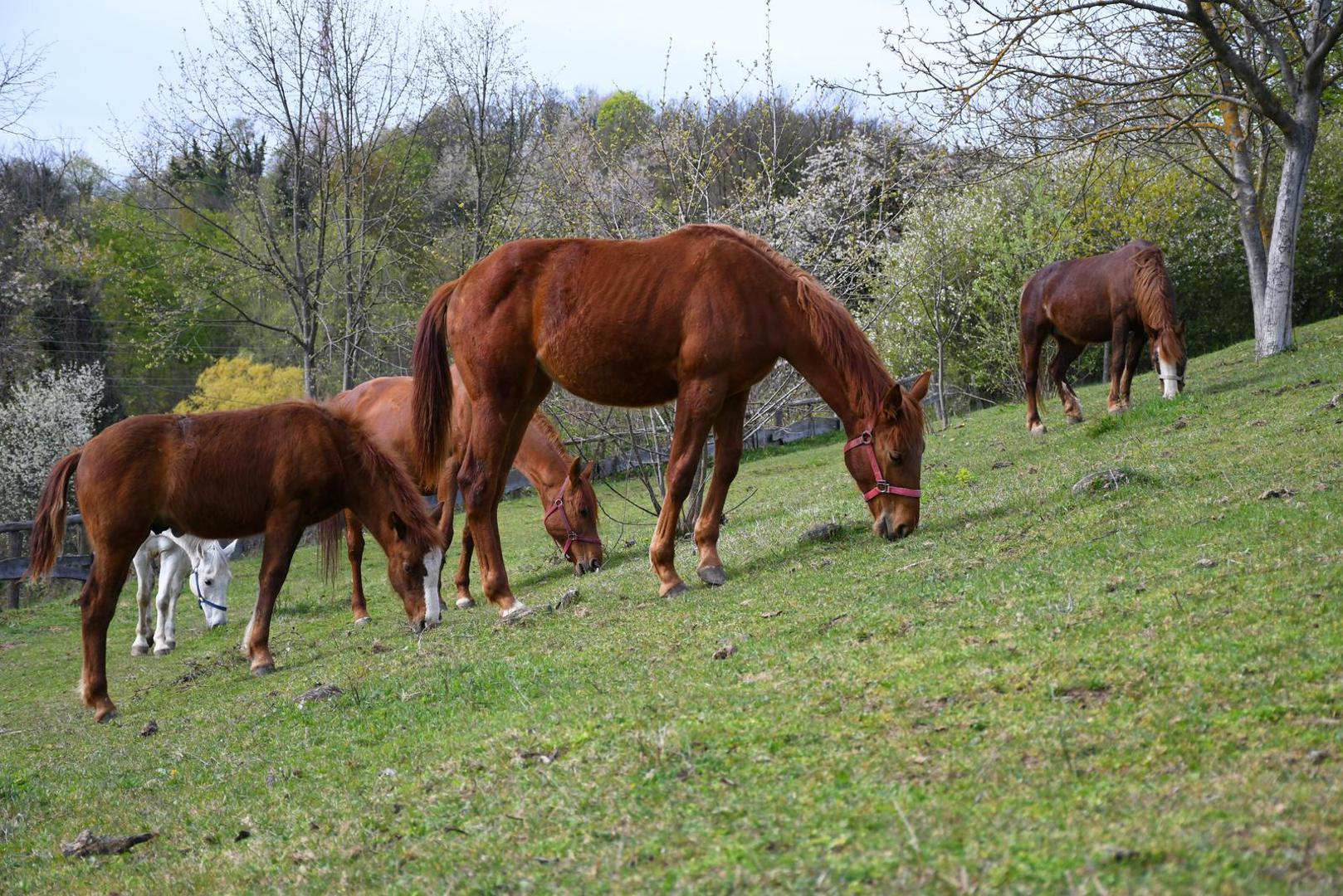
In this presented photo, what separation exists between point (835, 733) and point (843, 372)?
425cm

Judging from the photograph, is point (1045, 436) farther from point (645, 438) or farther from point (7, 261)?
point (7, 261)

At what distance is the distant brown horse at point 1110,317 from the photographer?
12812 mm

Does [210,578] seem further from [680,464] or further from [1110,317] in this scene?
[1110,317]

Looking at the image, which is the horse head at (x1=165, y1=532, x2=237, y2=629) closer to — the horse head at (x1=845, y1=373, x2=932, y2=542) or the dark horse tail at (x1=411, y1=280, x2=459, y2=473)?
the dark horse tail at (x1=411, y1=280, x2=459, y2=473)

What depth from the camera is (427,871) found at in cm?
344

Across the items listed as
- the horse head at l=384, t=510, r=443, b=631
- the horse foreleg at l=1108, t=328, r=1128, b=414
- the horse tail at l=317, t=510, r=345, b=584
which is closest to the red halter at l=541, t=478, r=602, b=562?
the horse tail at l=317, t=510, r=345, b=584

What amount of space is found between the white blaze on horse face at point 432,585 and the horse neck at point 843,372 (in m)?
3.78

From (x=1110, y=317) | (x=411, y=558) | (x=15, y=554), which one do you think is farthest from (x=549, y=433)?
(x=15, y=554)

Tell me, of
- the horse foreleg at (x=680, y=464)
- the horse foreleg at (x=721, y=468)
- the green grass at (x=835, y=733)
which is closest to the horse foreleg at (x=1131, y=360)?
the green grass at (x=835, y=733)

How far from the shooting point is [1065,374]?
14.2 m

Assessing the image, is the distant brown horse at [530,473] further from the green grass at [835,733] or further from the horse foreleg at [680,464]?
the horse foreleg at [680,464]

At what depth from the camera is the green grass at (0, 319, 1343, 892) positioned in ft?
9.40

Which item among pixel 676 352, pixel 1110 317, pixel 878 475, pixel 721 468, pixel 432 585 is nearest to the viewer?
pixel 676 352

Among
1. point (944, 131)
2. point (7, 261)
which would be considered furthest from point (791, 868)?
point (7, 261)
